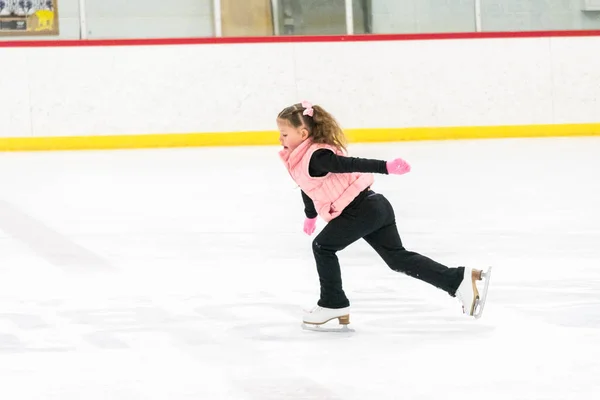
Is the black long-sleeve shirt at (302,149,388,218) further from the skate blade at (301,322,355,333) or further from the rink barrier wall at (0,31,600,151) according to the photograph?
the rink barrier wall at (0,31,600,151)

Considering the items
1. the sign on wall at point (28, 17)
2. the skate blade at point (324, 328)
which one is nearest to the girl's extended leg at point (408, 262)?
the skate blade at point (324, 328)

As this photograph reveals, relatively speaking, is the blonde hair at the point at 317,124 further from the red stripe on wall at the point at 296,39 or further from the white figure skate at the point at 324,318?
the red stripe on wall at the point at 296,39

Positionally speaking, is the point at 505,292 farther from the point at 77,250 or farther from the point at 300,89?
the point at 300,89

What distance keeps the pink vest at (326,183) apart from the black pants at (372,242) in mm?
26

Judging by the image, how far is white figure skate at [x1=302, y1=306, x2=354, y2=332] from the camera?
3.20 m

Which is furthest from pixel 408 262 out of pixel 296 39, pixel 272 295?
pixel 296 39

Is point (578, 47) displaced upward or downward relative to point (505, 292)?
upward

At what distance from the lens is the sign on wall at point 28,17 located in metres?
10.9

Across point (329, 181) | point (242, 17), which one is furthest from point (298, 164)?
point (242, 17)

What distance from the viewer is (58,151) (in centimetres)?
1054

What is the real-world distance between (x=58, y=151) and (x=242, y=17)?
231cm

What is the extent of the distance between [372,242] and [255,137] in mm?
7742

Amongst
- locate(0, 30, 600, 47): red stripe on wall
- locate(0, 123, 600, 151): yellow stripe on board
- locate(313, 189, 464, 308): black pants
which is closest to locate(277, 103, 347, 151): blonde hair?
locate(313, 189, 464, 308): black pants

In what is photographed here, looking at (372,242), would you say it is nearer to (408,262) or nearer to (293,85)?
(408,262)
